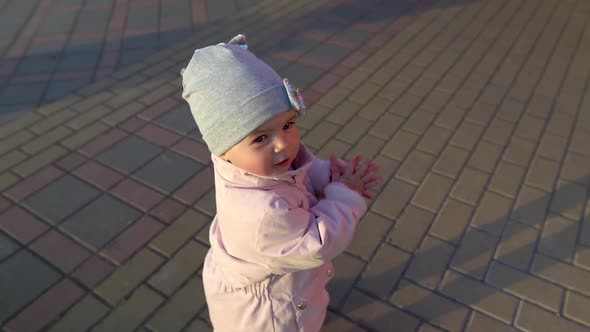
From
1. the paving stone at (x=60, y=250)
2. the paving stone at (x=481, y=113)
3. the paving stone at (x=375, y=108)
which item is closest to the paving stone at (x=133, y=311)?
the paving stone at (x=60, y=250)

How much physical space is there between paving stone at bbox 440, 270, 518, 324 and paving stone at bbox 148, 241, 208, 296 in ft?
4.45

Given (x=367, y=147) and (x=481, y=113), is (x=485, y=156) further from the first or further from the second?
(x=367, y=147)

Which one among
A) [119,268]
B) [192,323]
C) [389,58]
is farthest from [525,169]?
[119,268]

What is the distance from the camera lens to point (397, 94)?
12.7 ft

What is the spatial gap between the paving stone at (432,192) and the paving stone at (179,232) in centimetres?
137

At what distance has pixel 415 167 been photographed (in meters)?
3.08

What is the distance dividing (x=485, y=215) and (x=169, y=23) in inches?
169

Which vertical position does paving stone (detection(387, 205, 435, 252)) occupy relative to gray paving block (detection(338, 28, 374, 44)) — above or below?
below

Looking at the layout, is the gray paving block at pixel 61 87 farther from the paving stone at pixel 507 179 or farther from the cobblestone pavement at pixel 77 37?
the paving stone at pixel 507 179

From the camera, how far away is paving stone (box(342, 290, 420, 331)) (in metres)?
2.15

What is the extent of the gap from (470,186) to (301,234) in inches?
79.2

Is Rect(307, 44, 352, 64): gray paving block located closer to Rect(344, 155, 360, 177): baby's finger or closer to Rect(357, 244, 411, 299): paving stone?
Rect(357, 244, 411, 299): paving stone

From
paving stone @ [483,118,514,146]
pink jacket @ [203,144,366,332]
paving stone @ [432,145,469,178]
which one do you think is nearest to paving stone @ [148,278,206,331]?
pink jacket @ [203,144,366,332]

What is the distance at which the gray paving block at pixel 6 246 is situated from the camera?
2530 mm
